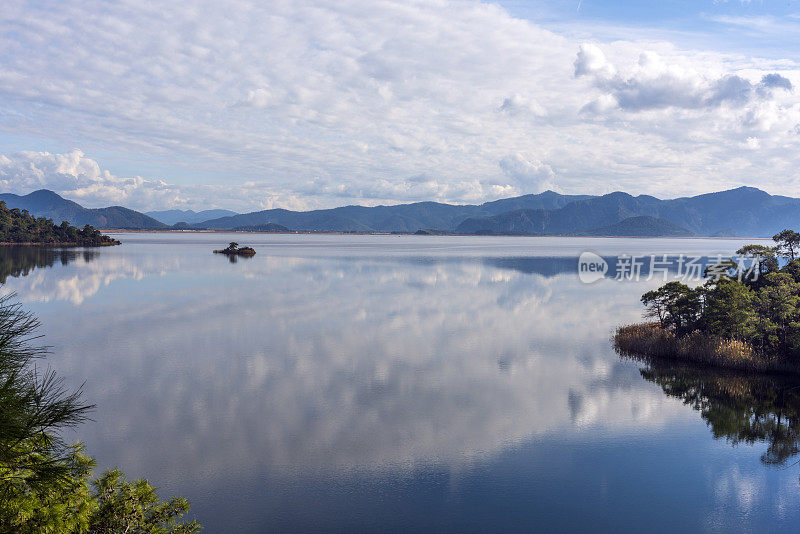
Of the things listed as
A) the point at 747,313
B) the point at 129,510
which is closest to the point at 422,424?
the point at 129,510

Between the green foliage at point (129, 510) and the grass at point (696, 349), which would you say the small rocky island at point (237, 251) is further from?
the green foliage at point (129, 510)

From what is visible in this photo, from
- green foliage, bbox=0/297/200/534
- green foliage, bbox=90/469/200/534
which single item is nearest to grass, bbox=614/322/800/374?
green foliage, bbox=90/469/200/534

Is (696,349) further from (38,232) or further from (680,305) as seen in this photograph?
(38,232)

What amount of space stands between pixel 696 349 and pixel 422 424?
947 inches

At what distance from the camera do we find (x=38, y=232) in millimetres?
162250

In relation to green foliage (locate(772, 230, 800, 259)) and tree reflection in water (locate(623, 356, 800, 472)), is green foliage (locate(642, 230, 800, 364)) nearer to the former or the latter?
tree reflection in water (locate(623, 356, 800, 472))

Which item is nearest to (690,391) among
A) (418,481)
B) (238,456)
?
(418,481)

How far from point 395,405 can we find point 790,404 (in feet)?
72.9

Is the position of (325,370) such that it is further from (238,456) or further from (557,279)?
(557,279)

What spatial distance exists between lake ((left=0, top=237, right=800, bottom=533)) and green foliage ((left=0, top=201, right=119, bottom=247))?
450ft

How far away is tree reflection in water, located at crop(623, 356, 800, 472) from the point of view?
77.3 feet

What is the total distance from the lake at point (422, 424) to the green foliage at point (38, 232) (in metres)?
137

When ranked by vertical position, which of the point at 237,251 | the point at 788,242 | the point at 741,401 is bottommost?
the point at 741,401

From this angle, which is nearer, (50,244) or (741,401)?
(741,401)
